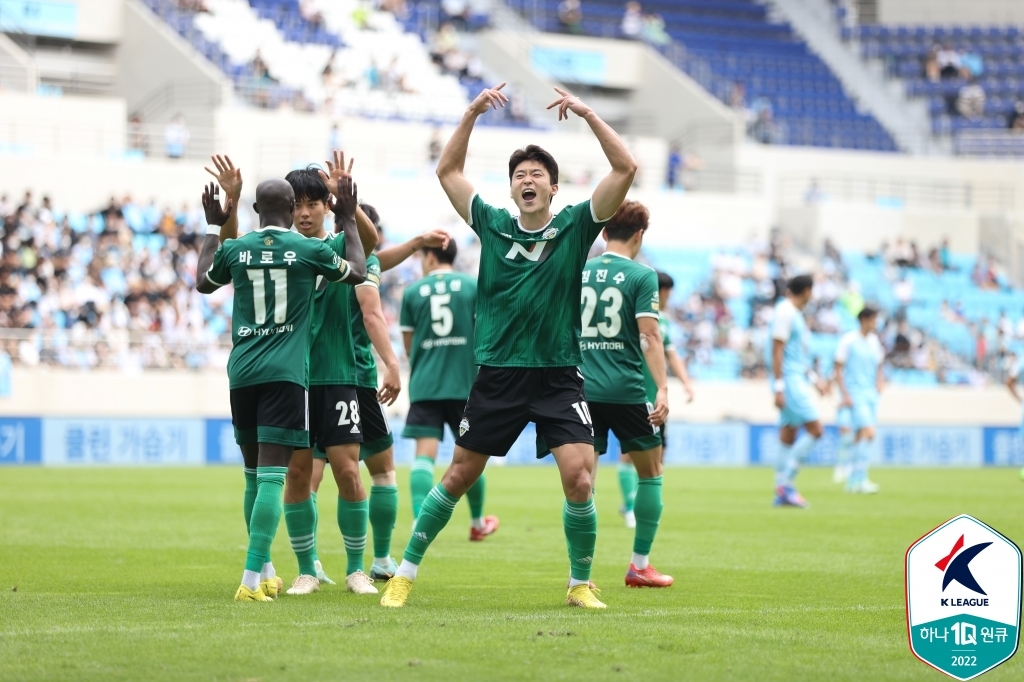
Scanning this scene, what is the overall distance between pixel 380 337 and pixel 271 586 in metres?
1.57

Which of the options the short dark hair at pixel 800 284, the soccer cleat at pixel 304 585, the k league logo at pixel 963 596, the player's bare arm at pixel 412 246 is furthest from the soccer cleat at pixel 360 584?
the short dark hair at pixel 800 284

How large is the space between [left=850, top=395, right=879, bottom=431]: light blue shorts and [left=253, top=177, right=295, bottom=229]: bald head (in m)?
13.6

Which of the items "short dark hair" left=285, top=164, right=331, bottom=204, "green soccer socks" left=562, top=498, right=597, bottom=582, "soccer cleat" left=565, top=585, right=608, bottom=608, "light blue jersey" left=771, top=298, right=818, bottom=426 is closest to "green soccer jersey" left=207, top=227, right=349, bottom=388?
"short dark hair" left=285, top=164, right=331, bottom=204

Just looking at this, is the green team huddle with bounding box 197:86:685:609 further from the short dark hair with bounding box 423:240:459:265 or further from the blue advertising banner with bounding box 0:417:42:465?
the blue advertising banner with bounding box 0:417:42:465

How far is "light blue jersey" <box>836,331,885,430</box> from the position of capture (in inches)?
816

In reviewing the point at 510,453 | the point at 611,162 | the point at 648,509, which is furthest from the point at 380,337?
the point at 510,453

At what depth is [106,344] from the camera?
27344 mm

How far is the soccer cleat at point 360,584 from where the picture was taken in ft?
28.8

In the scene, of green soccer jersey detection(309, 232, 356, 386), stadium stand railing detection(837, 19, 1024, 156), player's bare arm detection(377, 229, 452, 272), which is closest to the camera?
green soccer jersey detection(309, 232, 356, 386)

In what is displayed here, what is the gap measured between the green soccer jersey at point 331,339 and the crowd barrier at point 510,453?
58.6 feet

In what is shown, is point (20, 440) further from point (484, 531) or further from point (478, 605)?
point (478, 605)

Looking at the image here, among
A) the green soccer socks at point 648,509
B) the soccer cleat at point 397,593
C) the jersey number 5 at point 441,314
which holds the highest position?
the jersey number 5 at point 441,314

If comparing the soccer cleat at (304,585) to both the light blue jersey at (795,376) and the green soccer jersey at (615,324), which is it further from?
the light blue jersey at (795,376)

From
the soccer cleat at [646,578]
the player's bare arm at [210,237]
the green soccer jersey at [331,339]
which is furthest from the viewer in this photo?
the soccer cleat at [646,578]
